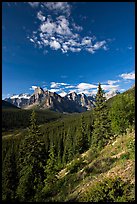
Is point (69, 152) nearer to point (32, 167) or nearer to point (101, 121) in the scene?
point (101, 121)

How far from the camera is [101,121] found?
128ft

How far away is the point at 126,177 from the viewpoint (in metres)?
9.56

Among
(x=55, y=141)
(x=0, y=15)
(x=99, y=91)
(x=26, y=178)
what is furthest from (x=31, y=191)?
(x=55, y=141)

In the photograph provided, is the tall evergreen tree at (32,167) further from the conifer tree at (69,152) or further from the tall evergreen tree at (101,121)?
the conifer tree at (69,152)

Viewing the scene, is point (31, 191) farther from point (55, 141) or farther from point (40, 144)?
point (55, 141)

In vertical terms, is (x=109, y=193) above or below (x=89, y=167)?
above

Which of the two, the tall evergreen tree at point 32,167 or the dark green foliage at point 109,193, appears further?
the tall evergreen tree at point 32,167

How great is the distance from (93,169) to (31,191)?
45.7ft

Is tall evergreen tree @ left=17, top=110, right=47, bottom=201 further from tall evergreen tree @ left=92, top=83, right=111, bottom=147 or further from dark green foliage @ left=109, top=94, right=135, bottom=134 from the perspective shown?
tall evergreen tree @ left=92, top=83, right=111, bottom=147

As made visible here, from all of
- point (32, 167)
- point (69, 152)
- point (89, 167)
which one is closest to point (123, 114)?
point (32, 167)

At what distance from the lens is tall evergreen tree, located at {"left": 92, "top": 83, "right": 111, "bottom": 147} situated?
38.1m

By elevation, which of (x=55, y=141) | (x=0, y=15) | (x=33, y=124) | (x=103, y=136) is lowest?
(x=55, y=141)

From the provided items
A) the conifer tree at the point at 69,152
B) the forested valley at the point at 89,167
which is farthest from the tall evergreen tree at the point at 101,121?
the conifer tree at the point at 69,152

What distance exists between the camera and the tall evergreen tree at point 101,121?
38141 millimetres
